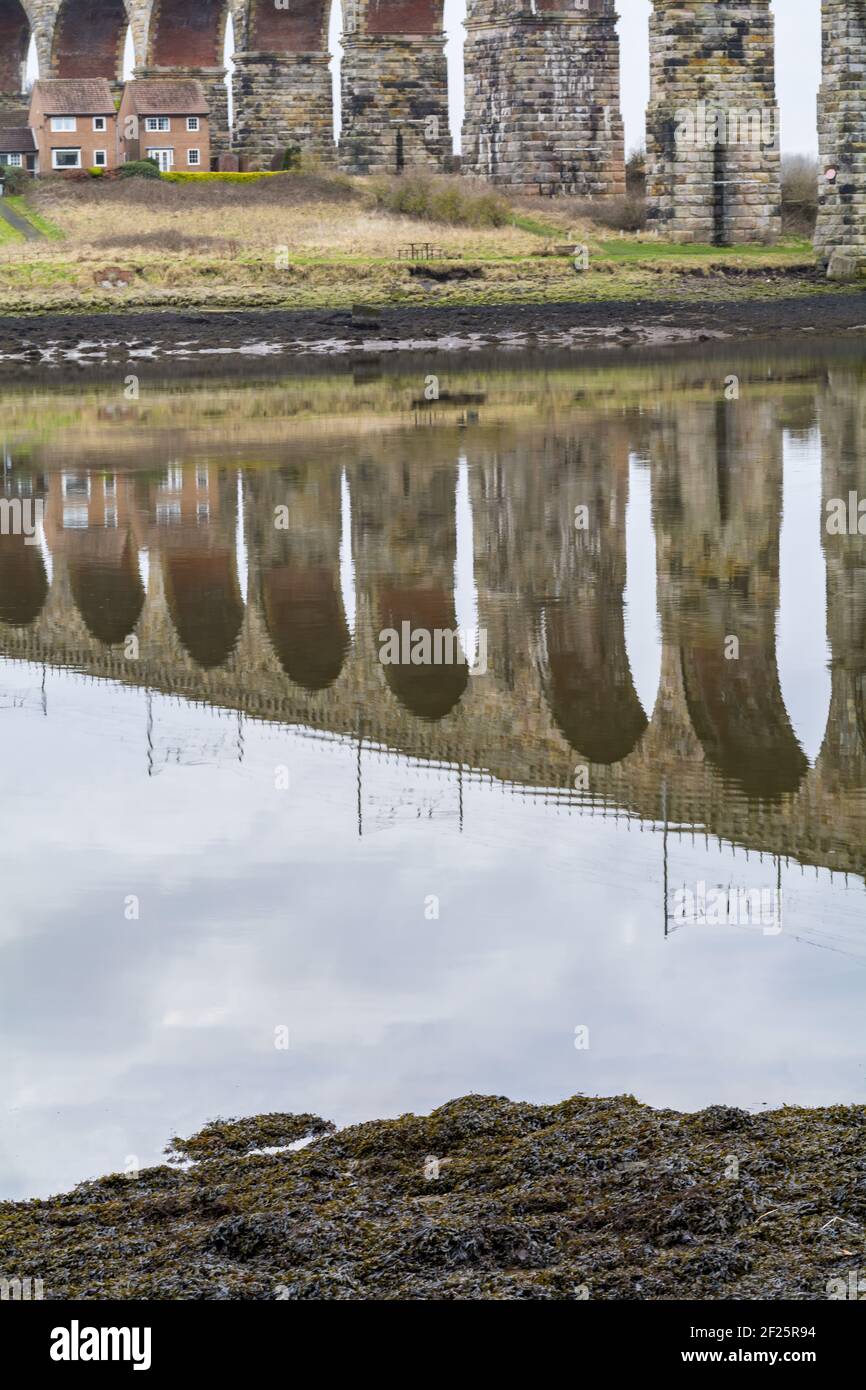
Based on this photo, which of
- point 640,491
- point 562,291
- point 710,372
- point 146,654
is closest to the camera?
point 146,654

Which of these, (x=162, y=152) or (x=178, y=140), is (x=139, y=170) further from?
(x=178, y=140)

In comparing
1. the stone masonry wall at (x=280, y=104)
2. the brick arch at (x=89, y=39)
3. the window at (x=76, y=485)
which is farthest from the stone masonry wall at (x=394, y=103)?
the window at (x=76, y=485)

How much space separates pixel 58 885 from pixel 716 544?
41.6 ft

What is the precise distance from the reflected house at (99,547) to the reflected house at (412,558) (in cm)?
249

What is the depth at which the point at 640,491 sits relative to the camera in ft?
89.4

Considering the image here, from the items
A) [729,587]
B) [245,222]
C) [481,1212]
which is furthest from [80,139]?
[481,1212]

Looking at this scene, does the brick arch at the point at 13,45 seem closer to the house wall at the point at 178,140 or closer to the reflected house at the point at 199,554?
the house wall at the point at 178,140

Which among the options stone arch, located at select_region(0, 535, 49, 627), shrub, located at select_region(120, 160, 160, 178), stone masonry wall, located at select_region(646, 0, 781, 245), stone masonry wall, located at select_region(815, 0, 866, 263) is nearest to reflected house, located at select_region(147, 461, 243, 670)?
stone arch, located at select_region(0, 535, 49, 627)

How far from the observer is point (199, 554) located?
23.8 m

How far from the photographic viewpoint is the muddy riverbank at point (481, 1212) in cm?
701

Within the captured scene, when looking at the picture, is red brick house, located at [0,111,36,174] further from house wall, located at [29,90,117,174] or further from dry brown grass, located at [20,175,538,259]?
dry brown grass, located at [20,175,538,259]

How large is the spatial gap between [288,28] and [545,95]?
13.8 meters
